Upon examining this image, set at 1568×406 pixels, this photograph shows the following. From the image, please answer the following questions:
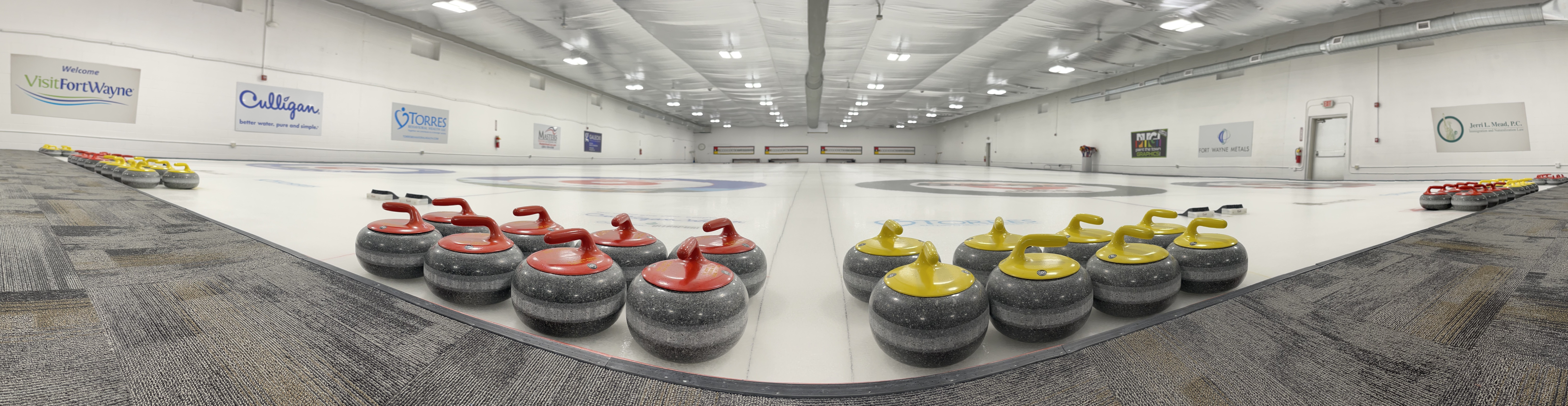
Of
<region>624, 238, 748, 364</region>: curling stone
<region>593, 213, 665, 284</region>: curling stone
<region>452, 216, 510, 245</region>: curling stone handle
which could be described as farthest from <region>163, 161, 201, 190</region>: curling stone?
<region>624, 238, 748, 364</region>: curling stone

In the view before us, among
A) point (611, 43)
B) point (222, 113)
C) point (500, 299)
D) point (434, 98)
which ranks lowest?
point (500, 299)

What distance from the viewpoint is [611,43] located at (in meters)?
11.9

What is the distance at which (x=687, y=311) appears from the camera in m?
0.71

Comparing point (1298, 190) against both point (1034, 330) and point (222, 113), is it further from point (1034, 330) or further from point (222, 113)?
point (222, 113)

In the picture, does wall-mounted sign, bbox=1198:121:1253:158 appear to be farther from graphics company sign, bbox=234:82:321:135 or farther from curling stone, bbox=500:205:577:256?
graphics company sign, bbox=234:82:321:135

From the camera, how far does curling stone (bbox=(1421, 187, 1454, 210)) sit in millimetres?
2912

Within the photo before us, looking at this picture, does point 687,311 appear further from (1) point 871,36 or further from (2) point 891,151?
(2) point 891,151

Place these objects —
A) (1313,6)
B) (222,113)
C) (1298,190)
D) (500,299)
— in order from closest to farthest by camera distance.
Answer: (500,299) < (1298,190) < (1313,6) < (222,113)

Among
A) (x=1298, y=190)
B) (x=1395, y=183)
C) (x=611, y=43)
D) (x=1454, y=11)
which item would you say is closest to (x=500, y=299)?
(x=1298, y=190)

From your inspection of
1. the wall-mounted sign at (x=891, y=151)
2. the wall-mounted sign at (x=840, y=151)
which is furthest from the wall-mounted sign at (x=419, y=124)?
the wall-mounted sign at (x=891, y=151)

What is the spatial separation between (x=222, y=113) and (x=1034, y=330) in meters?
13.3

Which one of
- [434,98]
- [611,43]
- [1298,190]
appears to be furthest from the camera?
[434,98]

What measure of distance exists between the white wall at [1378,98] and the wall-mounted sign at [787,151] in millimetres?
21708

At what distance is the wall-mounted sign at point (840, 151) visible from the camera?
36219mm
